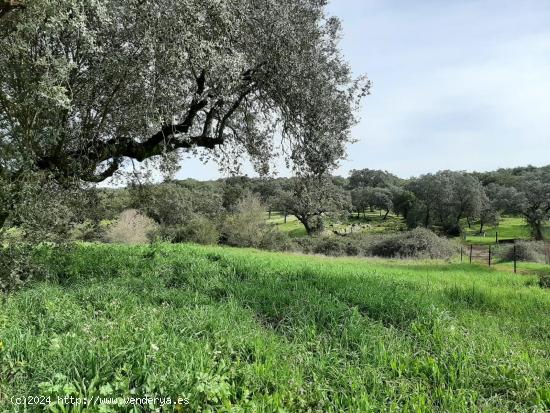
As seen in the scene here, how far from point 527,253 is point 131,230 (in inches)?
1310

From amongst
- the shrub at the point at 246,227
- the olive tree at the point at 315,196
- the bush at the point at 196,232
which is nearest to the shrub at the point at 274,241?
the shrub at the point at 246,227

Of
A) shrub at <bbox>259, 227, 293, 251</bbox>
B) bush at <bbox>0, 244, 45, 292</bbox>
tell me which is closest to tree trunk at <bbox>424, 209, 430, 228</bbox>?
shrub at <bbox>259, 227, 293, 251</bbox>

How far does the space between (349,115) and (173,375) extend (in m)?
7.81

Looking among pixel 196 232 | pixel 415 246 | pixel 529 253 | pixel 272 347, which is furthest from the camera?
pixel 415 246

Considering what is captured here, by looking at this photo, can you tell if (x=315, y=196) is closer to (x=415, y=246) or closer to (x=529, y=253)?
(x=529, y=253)

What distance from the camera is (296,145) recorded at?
1031 cm

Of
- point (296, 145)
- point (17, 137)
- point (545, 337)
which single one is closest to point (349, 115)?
point (296, 145)

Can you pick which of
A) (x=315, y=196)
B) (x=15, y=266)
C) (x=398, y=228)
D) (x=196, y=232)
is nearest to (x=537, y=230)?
(x=398, y=228)

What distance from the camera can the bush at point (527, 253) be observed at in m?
34.0

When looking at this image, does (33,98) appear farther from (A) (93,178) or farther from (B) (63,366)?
(B) (63,366)

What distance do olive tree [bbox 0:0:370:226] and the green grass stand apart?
120 inches

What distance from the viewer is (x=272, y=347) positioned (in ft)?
16.1

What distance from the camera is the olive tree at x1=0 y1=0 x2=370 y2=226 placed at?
22.4 feet

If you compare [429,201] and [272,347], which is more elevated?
[429,201]
